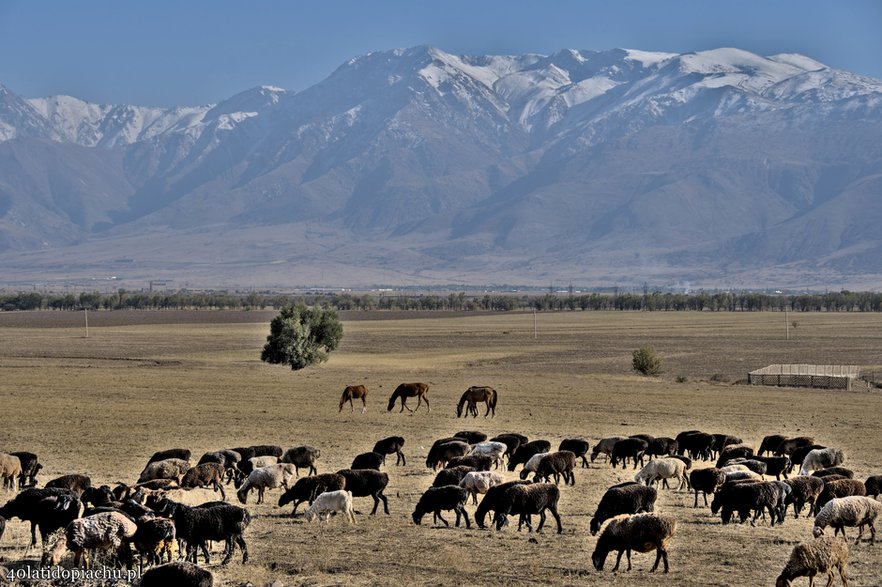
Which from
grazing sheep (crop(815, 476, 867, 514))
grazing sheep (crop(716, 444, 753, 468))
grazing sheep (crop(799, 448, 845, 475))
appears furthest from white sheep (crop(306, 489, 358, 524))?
grazing sheep (crop(799, 448, 845, 475))

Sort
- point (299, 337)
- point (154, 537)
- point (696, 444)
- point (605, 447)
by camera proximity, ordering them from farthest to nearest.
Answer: point (299, 337) < point (696, 444) < point (605, 447) < point (154, 537)

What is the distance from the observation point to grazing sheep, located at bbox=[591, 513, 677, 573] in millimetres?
16453

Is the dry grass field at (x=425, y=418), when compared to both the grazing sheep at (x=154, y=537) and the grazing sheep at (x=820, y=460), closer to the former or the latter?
the grazing sheep at (x=154, y=537)

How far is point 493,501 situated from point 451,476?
2.15 metres

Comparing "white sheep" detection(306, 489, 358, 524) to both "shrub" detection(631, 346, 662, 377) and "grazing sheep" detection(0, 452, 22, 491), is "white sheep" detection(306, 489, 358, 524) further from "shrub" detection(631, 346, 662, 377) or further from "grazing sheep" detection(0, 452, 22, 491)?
"shrub" detection(631, 346, 662, 377)

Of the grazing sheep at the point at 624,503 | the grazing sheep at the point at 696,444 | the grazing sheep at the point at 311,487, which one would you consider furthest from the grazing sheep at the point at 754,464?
the grazing sheep at the point at 311,487

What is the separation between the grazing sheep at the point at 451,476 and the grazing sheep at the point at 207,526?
4.61 meters

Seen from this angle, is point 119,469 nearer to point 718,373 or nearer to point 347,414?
point 347,414

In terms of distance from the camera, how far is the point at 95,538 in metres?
15.7

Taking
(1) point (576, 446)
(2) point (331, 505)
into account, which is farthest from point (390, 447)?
(2) point (331, 505)

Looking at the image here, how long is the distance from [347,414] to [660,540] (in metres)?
Answer: 21.0

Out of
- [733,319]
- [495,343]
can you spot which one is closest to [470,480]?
[495,343]

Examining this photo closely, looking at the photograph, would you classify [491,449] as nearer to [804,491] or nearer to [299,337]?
[804,491]

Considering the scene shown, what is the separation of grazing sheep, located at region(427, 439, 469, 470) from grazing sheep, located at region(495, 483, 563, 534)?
5.89 m
